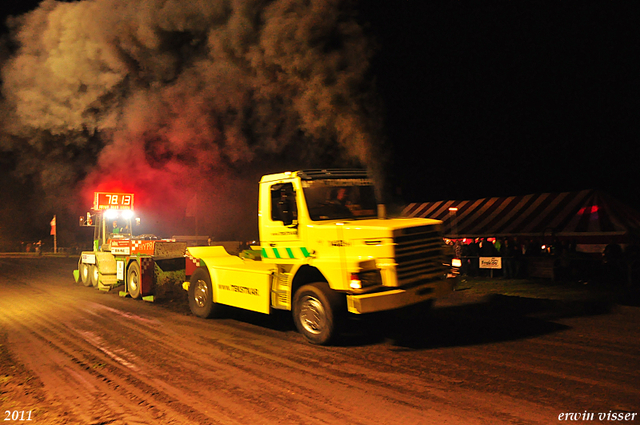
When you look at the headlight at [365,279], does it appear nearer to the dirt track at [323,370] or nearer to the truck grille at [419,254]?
the truck grille at [419,254]

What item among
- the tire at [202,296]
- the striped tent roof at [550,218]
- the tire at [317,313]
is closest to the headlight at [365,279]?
Answer: the tire at [317,313]

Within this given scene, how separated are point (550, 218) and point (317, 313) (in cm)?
1423

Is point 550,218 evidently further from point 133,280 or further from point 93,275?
point 93,275

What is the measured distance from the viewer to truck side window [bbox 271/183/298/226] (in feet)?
24.0

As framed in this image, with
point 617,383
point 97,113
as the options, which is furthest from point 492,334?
point 97,113

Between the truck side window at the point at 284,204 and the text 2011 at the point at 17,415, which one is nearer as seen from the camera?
the text 2011 at the point at 17,415

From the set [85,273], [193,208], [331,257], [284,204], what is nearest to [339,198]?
[284,204]

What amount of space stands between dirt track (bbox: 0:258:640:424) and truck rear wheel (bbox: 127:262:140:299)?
2.89 metres

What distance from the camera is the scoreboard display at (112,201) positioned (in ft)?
49.5

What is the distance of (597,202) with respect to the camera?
16.8 meters

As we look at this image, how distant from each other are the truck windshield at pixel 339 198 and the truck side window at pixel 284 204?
266 millimetres

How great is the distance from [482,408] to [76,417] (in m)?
3.86

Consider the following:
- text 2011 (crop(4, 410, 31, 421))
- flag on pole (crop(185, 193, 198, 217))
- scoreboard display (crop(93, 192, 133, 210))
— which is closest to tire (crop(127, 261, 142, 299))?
scoreboard display (crop(93, 192, 133, 210))

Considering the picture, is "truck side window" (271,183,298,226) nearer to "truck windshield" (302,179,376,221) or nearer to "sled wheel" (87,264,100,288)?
"truck windshield" (302,179,376,221)
